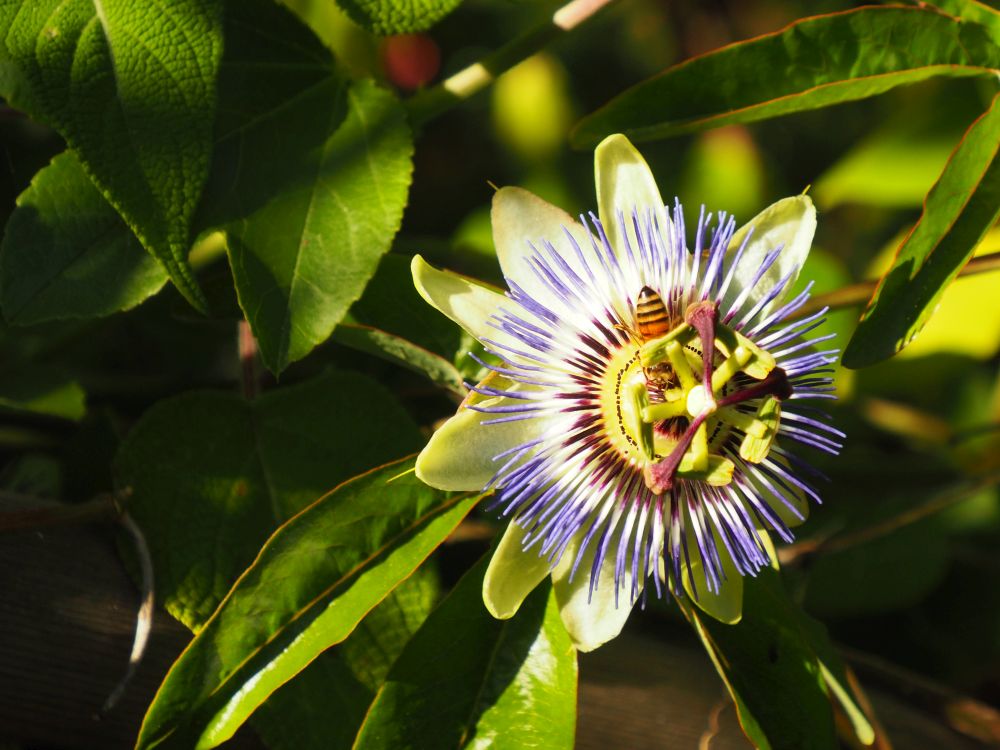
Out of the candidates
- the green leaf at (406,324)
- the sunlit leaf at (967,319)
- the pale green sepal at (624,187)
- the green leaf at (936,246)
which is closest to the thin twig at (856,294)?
the green leaf at (936,246)

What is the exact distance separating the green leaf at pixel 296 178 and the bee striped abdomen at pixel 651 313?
287mm

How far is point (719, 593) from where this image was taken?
1.04m

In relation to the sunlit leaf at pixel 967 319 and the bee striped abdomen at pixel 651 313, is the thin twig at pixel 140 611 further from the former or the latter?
the sunlit leaf at pixel 967 319

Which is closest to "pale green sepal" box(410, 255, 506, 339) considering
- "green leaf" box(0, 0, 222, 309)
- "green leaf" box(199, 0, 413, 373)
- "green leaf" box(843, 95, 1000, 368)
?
"green leaf" box(199, 0, 413, 373)

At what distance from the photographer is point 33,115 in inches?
39.2

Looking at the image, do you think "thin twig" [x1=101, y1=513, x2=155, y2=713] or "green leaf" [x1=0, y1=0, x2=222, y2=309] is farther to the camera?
"thin twig" [x1=101, y1=513, x2=155, y2=713]

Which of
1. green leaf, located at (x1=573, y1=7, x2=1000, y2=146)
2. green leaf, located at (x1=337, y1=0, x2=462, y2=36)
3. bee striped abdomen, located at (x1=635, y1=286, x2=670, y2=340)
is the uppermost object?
green leaf, located at (x1=337, y1=0, x2=462, y2=36)

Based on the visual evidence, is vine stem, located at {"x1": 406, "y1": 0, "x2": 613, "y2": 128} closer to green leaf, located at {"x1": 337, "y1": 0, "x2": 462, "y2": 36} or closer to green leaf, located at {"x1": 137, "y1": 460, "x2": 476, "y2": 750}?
green leaf, located at {"x1": 337, "y1": 0, "x2": 462, "y2": 36}

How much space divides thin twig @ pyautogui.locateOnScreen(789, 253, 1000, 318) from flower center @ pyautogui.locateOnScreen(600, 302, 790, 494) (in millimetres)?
295

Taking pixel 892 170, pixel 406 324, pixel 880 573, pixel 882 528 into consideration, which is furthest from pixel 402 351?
pixel 892 170

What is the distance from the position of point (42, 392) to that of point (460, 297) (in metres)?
0.58

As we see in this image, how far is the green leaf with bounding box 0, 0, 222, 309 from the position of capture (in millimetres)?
996

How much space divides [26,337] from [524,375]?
861mm

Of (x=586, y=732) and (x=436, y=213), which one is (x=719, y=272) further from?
(x=436, y=213)
